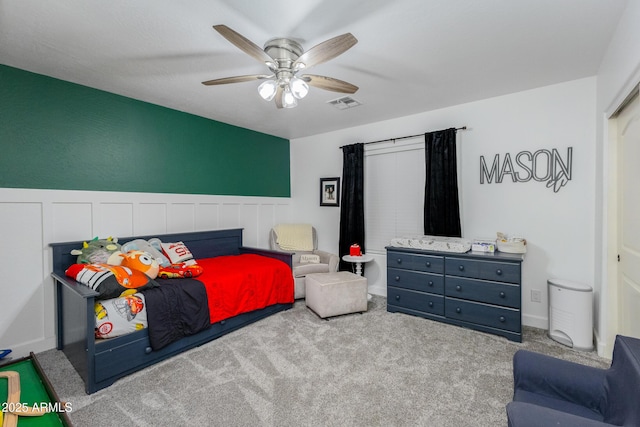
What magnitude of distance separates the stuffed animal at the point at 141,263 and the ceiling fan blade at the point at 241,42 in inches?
77.2

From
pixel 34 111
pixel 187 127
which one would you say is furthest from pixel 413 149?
pixel 34 111

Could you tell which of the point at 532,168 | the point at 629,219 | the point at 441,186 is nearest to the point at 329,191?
the point at 441,186

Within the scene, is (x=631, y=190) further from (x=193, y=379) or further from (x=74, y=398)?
(x=74, y=398)

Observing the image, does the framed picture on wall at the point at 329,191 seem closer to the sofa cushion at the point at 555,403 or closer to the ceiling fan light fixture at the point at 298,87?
the ceiling fan light fixture at the point at 298,87

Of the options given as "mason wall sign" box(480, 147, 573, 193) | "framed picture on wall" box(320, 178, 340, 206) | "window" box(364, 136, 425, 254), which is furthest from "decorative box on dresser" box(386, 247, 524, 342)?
"framed picture on wall" box(320, 178, 340, 206)

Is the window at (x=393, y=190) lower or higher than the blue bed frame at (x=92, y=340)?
higher

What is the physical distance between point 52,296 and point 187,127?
2247 millimetres

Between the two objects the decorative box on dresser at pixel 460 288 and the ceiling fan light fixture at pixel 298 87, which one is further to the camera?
the decorative box on dresser at pixel 460 288

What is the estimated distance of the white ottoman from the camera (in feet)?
10.5

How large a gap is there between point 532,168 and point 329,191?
2619mm

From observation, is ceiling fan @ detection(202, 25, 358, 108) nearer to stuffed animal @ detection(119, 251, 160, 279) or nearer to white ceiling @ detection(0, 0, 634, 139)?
white ceiling @ detection(0, 0, 634, 139)

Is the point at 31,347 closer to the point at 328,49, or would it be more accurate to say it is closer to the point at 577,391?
the point at 328,49

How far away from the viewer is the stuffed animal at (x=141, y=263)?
2561 millimetres

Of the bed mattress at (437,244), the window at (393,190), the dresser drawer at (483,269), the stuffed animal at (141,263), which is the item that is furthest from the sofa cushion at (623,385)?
the stuffed animal at (141,263)
